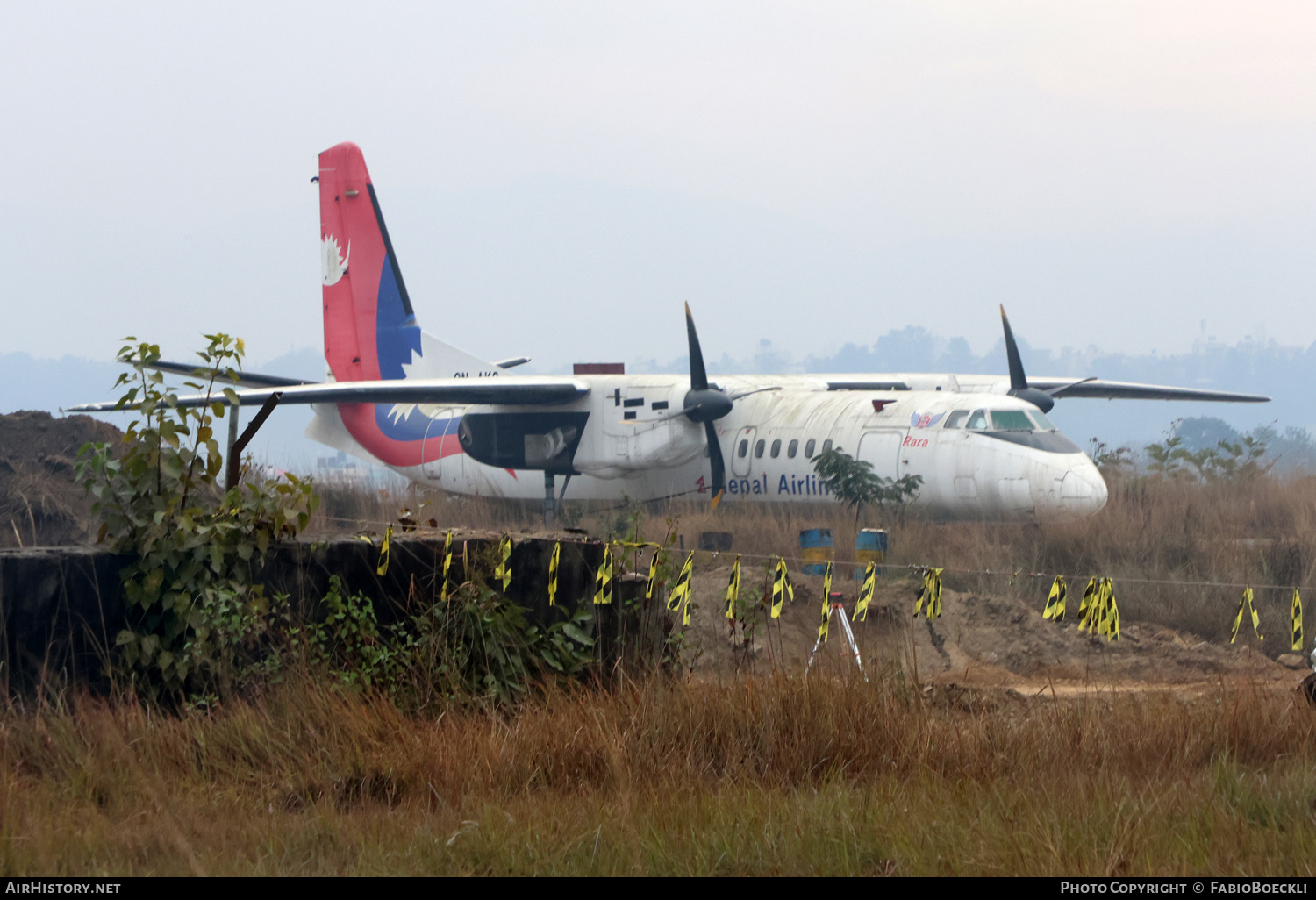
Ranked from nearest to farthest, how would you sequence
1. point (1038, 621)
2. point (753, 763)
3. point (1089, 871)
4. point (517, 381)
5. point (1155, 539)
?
point (1089, 871)
point (753, 763)
point (1038, 621)
point (1155, 539)
point (517, 381)

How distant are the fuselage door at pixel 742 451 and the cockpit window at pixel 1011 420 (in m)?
4.43

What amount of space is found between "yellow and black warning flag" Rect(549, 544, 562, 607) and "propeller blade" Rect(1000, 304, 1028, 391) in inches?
609

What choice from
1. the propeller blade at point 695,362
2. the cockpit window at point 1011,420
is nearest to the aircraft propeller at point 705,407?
the propeller blade at point 695,362

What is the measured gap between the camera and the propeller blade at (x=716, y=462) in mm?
19938

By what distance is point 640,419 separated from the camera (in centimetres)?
2058

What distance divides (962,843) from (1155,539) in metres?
12.1

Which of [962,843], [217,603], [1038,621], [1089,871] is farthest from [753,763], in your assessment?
[1038,621]

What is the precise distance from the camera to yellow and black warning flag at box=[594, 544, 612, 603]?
651cm

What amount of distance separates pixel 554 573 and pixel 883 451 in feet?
38.4

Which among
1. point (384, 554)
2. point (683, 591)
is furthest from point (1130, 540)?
point (384, 554)

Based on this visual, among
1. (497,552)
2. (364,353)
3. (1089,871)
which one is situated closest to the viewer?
(1089,871)

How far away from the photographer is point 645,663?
6.62 m

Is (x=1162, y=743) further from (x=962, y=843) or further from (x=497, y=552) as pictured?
(x=497, y=552)

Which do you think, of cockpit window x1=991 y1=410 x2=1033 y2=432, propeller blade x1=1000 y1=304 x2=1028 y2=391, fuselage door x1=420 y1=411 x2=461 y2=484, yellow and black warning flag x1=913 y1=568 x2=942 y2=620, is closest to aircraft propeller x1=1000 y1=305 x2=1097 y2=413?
propeller blade x1=1000 y1=304 x2=1028 y2=391
